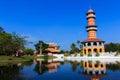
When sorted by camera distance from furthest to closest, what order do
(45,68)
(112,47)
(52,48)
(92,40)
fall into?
(52,48) → (112,47) → (92,40) → (45,68)

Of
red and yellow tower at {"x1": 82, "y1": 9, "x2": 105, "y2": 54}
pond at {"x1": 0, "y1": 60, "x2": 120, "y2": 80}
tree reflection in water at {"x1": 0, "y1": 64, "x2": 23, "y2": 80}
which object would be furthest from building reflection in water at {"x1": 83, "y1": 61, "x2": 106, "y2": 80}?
red and yellow tower at {"x1": 82, "y1": 9, "x2": 105, "y2": 54}

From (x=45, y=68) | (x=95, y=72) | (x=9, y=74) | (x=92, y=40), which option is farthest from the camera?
(x=92, y=40)

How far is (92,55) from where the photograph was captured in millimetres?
70125

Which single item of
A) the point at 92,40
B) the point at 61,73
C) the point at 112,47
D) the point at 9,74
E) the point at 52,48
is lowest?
the point at 61,73

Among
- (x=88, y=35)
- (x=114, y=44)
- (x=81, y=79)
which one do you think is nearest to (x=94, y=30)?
(x=88, y=35)

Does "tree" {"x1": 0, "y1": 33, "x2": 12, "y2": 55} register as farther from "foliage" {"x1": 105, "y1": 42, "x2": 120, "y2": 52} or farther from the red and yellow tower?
"foliage" {"x1": 105, "y1": 42, "x2": 120, "y2": 52}

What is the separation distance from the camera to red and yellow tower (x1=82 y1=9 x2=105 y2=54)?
281 ft

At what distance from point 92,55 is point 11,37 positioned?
25.4 metres

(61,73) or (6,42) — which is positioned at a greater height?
(6,42)

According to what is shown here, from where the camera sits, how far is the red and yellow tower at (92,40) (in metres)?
85.6

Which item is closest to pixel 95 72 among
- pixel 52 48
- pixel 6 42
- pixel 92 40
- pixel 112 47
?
pixel 6 42

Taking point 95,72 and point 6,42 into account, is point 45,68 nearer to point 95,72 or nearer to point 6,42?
point 95,72

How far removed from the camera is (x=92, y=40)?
279ft

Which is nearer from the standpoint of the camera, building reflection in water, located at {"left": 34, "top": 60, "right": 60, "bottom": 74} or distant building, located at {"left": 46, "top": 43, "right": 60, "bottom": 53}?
building reflection in water, located at {"left": 34, "top": 60, "right": 60, "bottom": 74}
